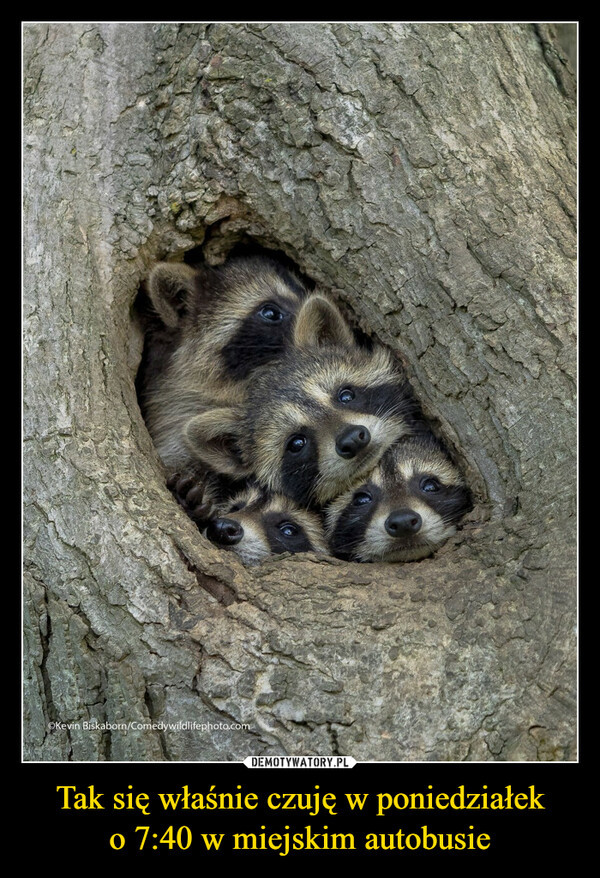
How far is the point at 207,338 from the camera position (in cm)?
546

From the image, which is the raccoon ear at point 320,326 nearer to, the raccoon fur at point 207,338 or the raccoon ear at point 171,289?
the raccoon fur at point 207,338

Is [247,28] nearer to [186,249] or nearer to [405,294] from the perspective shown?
[186,249]

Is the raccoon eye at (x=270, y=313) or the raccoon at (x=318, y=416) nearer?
the raccoon at (x=318, y=416)

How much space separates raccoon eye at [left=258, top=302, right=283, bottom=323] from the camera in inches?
208

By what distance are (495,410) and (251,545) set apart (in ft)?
5.19

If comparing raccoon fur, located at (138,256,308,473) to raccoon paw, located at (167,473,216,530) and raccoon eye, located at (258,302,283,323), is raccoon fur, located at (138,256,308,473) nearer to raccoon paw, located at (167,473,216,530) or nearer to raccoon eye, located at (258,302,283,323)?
raccoon eye, located at (258,302,283,323)

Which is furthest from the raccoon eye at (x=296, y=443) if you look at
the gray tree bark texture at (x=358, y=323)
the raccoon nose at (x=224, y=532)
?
the gray tree bark texture at (x=358, y=323)

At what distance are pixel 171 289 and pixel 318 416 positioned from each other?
1181 mm

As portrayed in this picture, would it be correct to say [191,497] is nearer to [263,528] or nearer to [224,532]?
[224,532]

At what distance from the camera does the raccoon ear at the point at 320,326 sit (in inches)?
187

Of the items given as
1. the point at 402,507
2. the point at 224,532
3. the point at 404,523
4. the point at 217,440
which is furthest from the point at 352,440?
the point at 217,440

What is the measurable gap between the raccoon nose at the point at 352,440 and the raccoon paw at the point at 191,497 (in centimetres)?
86

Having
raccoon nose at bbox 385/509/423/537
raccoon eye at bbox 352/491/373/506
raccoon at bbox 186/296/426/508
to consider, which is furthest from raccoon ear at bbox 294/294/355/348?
raccoon nose at bbox 385/509/423/537

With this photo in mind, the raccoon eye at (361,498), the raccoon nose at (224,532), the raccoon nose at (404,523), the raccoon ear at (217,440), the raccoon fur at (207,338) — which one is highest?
the raccoon fur at (207,338)
